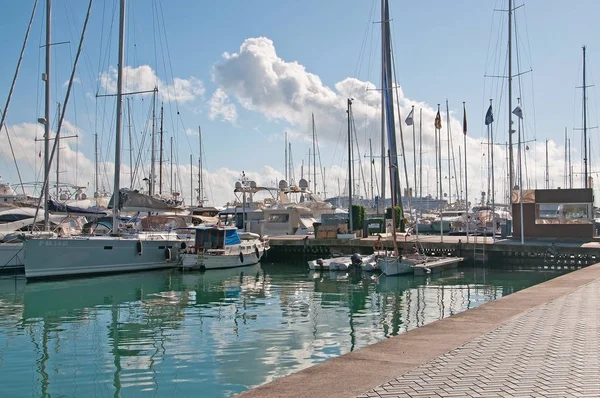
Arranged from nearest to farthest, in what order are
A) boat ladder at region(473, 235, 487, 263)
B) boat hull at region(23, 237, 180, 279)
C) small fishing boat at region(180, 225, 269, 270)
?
boat hull at region(23, 237, 180, 279), small fishing boat at region(180, 225, 269, 270), boat ladder at region(473, 235, 487, 263)

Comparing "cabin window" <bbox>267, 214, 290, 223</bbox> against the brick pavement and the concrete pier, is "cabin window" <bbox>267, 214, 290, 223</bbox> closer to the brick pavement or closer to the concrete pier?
the concrete pier

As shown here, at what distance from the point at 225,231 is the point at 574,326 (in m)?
27.5

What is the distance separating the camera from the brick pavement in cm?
709

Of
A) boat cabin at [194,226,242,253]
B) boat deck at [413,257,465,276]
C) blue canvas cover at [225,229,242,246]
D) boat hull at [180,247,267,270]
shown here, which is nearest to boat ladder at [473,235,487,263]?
boat deck at [413,257,465,276]

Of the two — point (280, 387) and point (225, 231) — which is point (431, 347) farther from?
point (225, 231)

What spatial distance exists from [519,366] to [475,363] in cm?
58

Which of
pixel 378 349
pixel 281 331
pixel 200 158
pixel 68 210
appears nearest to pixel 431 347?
pixel 378 349

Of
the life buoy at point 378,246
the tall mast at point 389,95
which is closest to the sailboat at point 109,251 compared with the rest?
the life buoy at point 378,246

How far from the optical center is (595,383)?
285 inches

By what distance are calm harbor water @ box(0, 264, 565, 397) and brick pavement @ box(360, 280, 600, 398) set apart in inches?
168

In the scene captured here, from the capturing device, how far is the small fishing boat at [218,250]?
34625mm

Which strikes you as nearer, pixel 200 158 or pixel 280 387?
pixel 280 387

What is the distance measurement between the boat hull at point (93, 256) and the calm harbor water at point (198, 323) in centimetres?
86

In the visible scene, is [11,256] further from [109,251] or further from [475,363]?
[475,363]
